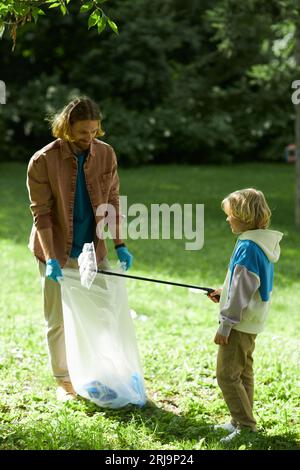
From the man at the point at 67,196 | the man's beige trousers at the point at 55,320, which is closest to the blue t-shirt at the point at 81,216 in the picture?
the man at the point at 67,196

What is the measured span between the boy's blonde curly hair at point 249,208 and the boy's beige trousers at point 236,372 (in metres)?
0.54

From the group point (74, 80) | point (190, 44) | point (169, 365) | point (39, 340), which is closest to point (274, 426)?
point (169, 365)

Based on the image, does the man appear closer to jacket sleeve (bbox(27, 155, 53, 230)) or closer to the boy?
jacket sleeve (bbox(27, 155, 53, 230))

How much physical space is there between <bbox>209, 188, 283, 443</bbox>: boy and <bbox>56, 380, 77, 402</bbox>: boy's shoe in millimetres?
1047

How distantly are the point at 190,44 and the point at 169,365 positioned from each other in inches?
681

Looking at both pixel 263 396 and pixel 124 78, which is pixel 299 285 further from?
pixel 124 78

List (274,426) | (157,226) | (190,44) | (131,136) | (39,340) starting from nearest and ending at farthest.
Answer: (274,426) < (39,340) < (157,226) < (131,136) < (190,44)

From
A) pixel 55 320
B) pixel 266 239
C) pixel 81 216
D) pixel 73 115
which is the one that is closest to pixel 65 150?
pixel 73 115

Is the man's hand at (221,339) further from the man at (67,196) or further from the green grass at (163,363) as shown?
the man at (67,196)

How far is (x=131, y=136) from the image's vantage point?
18.9 meters

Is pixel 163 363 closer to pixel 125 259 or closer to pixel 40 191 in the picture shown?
pixel 125 259

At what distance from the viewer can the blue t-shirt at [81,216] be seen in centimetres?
400

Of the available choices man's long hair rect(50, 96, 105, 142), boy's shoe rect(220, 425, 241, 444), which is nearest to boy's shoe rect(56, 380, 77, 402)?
boy's shoe rect(220, 425, 241, 444)

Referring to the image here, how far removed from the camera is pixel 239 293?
330 centimetres
